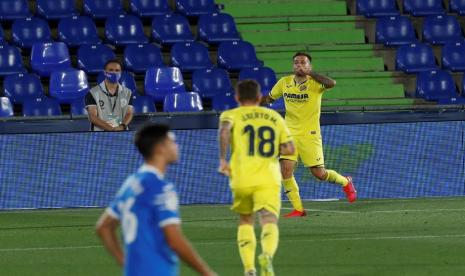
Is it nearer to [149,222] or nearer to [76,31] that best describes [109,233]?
[149,222]

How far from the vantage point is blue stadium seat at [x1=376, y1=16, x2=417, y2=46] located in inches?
955

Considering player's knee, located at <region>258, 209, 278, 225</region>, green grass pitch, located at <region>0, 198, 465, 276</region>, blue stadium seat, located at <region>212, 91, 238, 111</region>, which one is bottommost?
green grass pitch, located at <region>0, 198, 465, 276</region>

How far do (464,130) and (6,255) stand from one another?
25.9ft

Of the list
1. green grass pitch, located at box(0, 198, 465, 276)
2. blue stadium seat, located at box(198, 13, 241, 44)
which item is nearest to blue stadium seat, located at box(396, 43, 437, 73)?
blue stadium seat, located at box(198, 13, 241, 44)

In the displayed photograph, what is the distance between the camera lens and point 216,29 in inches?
923

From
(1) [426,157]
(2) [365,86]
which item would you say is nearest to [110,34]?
(2) [365,86]

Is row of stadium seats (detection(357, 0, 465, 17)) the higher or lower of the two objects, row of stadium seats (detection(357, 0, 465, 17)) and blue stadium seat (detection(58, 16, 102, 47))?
the lower

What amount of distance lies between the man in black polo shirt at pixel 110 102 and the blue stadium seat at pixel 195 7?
7.97m

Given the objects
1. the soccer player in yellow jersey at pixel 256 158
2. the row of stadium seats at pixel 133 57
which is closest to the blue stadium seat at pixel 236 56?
the row of stadium seats at pixel 133 57

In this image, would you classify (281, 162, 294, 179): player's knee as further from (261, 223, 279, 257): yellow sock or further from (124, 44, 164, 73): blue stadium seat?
(124, 44, 164, 73): blue stadium seat

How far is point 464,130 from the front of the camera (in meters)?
18.1

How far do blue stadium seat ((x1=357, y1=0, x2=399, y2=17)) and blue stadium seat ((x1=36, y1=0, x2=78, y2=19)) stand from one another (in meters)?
5.87

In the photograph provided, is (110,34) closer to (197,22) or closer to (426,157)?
(197,22)

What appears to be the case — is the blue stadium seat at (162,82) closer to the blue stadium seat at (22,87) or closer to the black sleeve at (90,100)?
the blue stadium seat at (22,87)
